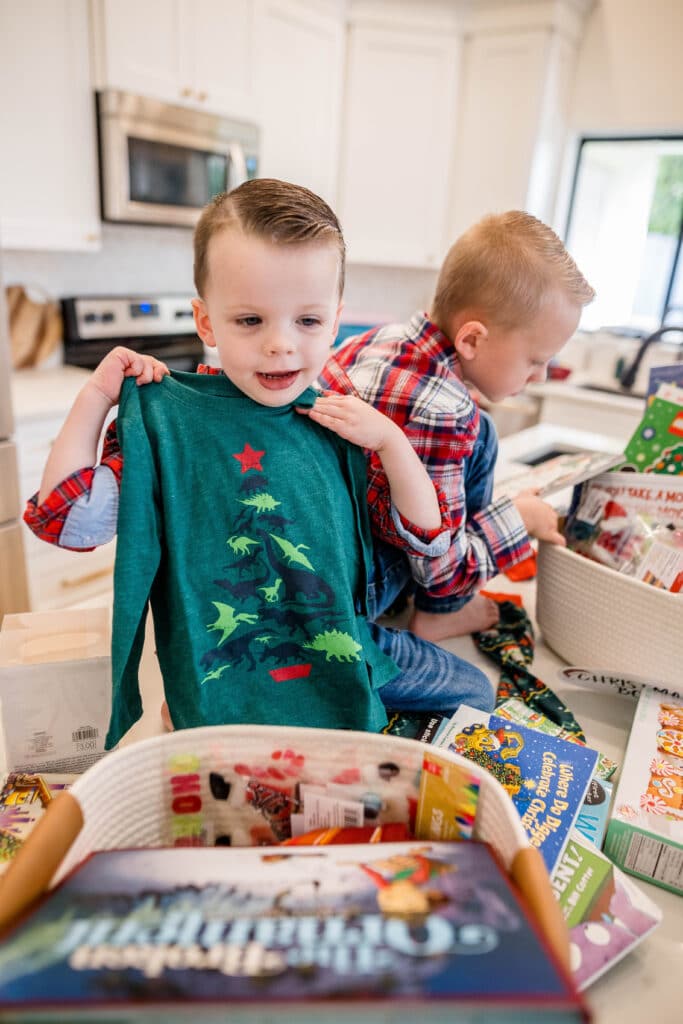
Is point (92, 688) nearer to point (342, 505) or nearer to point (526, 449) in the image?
point (342, 505)

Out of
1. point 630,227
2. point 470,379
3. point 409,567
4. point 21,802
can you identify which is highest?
point 630,227

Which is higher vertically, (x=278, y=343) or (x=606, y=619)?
(x=278, y=343)

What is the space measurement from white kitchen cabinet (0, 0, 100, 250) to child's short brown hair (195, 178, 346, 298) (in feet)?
6.42

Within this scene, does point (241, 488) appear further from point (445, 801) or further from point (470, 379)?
point (470, 379)

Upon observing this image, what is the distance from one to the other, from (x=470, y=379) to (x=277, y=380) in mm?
464

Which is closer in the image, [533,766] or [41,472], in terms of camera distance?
[533,766]

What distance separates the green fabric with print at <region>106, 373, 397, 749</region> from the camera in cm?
69

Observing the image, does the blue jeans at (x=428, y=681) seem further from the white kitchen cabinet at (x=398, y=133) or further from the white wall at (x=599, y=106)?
the white kitchen cabinet at (x=398, y=133)

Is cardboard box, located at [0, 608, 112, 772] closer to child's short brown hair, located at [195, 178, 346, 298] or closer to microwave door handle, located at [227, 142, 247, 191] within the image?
child's short brown hair, located at [195, 178, 346, 298]

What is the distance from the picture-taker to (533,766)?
705 millimetres

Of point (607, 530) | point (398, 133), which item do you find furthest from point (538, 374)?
point (398, 133)

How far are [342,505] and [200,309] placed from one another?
0.86 feet

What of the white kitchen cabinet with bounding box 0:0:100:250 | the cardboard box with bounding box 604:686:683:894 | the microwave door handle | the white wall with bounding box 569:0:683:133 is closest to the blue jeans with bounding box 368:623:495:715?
the cardboard box with bounding box 604:686:683:894

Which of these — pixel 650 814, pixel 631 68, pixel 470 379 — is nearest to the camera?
pixel 650 814
